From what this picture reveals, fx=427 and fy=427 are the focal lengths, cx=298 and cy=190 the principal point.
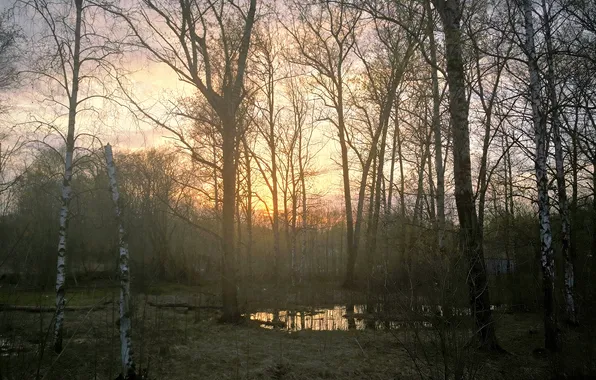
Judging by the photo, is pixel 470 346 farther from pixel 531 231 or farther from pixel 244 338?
pixel 531 231

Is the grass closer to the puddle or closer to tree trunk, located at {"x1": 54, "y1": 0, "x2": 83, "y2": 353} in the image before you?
tree trunk, located at {"x1": 54, "y1": 0, "x2": 83, "y2": 353}

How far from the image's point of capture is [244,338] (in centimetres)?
1022

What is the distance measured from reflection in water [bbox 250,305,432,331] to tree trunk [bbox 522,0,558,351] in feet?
11.5

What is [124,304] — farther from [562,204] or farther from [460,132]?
[562,204]

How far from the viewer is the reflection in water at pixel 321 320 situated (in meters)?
12.4

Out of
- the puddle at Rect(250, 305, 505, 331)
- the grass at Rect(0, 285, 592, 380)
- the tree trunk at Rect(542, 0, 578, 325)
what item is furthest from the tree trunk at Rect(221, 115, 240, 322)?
the tree trunk at Rect(542, 0, 578, 325)

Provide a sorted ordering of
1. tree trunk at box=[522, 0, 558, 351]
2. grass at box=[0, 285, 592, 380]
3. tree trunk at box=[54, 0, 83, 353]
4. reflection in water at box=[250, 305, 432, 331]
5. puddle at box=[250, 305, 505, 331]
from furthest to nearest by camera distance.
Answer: reflection in water at box=[250, 305, 432, 331]
puddle at box=[250, 305, 505, 331]
tree trunk at box=[522, 0, 558, 351]
tree trunk at box=[54, 0, 83, 353]
grass at box=[0, 285, 592, 380]

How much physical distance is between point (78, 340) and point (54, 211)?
16.1 m

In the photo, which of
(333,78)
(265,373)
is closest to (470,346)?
(265,373)

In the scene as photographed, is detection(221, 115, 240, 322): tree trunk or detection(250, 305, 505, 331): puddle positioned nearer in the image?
detection(221, 115, 240, 322): tree trunk

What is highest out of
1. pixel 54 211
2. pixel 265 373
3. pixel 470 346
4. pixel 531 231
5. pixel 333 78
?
Result: pixel 333 78

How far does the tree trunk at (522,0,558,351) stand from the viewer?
855cm

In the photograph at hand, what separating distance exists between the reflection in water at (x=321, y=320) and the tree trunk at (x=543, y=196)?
3519 millimetres

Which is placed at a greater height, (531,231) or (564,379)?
(531,231)
